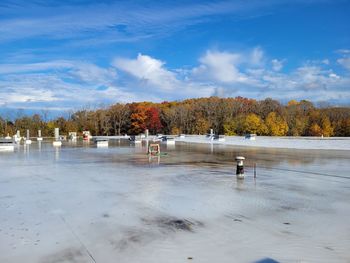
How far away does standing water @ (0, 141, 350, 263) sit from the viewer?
5.16 m

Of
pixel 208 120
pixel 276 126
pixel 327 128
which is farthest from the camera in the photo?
pixel 208 120

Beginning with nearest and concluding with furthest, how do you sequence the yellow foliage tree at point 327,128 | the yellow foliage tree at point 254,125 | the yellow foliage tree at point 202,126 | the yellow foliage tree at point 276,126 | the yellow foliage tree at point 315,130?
the yellow foliage tree at point 327,128, the yellow foliage tree at point 315,130, the yellow foliage tree at point 276,126, the yellow foliage tree at point 254,125, the yellow foliage tree at point 202,126

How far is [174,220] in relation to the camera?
6.95 m

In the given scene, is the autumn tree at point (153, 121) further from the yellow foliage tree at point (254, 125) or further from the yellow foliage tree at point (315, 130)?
the yellow foliage tree at point (315, 130)

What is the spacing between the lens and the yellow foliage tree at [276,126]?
230 ft

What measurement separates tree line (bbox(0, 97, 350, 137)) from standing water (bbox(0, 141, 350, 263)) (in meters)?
60.9

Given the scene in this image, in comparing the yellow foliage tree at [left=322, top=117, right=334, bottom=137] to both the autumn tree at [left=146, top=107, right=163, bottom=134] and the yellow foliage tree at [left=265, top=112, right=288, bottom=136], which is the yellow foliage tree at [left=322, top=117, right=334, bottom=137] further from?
the autumn tree at [left=146, top=107, right=163, bottom=134]

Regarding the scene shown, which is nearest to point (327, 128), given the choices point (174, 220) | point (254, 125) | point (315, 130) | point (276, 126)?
point (315, 130)

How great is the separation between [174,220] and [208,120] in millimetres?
79414

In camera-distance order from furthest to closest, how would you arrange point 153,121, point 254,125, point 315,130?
point 153,121
point 254,125
point 315,130

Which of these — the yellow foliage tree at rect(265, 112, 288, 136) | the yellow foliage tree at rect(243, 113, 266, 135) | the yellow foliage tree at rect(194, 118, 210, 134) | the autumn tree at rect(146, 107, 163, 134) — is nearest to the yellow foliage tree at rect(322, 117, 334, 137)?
the yellow foliage tree at rect(265, 112, 288, 136)

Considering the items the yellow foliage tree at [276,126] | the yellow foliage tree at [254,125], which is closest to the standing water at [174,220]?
the yellow foliage tree at [276,126]

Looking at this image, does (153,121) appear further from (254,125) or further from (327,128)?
(327,128)

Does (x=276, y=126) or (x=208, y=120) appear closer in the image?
(x=276, y=126)
